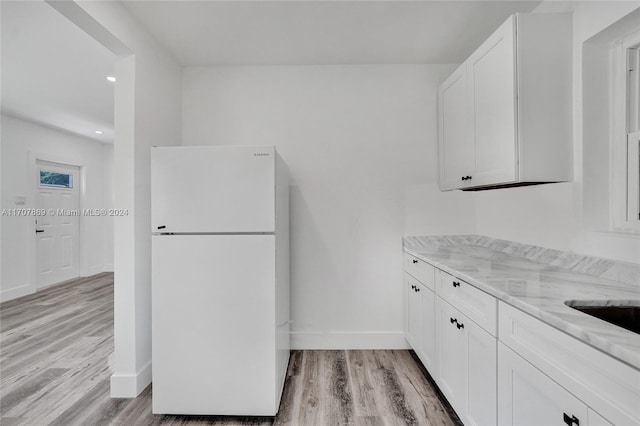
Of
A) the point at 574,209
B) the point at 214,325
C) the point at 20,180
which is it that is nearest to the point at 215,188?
the point at 214,325

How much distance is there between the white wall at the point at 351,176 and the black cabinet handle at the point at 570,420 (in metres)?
1.72

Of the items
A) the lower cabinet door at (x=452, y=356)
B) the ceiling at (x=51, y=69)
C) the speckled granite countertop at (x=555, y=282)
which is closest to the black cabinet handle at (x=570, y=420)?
the speckled granite countertop at (x=555, y=282)

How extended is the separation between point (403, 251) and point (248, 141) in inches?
66.2

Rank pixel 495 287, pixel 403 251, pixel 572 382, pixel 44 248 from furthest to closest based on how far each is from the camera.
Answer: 1. pixel 44 248
2. pixel 403 251
3. pixel 495 287
4. pixel 572 382

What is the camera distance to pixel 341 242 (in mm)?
2623

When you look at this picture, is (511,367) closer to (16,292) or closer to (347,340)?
(347,340)

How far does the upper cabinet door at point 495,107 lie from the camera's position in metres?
1.64

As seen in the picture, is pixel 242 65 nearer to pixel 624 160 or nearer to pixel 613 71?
pixel 613 71

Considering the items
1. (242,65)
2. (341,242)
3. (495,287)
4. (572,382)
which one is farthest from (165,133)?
(572,382)

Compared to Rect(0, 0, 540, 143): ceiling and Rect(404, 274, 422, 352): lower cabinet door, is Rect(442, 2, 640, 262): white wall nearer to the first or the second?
Rect(0, 0, 540, 143): ceiling

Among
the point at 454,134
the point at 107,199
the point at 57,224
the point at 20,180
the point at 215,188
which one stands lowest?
the point at 57,224

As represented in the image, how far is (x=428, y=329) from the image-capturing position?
79.0 inches

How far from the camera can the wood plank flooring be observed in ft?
5.72

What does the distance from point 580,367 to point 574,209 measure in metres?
1.12
